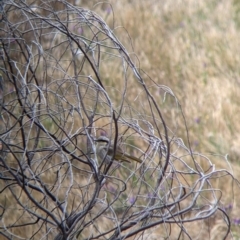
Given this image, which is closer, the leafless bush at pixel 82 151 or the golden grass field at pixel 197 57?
the leafless bush at pixel 82 151

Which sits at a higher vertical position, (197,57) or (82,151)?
(197,57)

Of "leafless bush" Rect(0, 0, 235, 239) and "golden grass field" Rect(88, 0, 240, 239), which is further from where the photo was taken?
"golden grass field" Rect(88, 0, 240, 239)

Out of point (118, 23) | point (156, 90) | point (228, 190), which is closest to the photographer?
point (228, 190)

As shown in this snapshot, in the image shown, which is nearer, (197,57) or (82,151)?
(82,151)

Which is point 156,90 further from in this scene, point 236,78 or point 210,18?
point 210,18

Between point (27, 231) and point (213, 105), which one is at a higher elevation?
point (213, 105)

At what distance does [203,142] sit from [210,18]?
187 centimetres

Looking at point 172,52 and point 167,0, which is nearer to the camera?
point 172,52

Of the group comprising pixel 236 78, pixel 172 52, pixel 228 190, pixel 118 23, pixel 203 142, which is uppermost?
pixel 118 23

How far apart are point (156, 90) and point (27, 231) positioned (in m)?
1.99

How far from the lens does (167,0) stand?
24.0ft

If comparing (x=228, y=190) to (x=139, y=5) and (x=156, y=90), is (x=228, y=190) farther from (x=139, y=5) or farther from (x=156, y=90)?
(x=139, y=5)

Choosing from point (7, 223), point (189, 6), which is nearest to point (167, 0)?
point (189, 6)

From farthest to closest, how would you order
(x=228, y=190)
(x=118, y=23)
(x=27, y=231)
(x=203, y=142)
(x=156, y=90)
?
1. (x=118, y=23)
2. (x=156, y=90)
3. (x=203, y=142)
4. (x=228, y=190)
5. (x=27, y=231)
